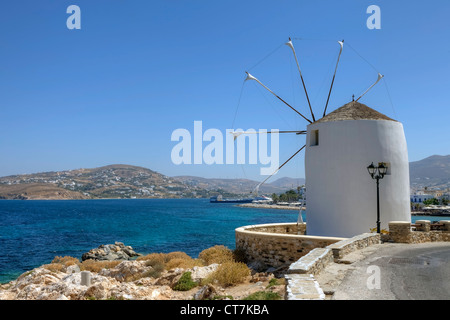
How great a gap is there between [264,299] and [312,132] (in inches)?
451

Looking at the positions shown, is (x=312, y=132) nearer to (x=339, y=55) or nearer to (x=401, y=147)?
(x=401, y=147)

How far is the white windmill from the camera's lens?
49.7 ft

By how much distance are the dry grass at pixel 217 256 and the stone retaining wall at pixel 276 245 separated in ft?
2.09

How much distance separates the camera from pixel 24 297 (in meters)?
11.8

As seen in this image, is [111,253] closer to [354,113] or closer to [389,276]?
[354,113]

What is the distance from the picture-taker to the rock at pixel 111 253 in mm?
27605

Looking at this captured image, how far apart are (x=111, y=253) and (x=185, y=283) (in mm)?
18430

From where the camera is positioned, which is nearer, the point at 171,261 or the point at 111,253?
the point at 171,261

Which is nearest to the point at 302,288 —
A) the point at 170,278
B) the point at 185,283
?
the point at 185,283

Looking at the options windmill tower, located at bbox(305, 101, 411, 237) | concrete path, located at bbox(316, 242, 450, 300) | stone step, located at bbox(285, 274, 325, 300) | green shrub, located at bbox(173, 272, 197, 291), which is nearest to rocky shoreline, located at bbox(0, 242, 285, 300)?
green shrub, located at bbox(173, 272, 197, 291)

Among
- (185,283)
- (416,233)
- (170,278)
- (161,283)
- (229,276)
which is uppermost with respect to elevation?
(416,233)

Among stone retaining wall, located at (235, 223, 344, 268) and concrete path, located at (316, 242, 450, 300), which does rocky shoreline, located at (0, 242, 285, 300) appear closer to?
stone retaining wall, located at (235, 223, 344, 268)

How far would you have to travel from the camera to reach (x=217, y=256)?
591 inches

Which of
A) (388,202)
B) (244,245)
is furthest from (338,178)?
(244,245)
